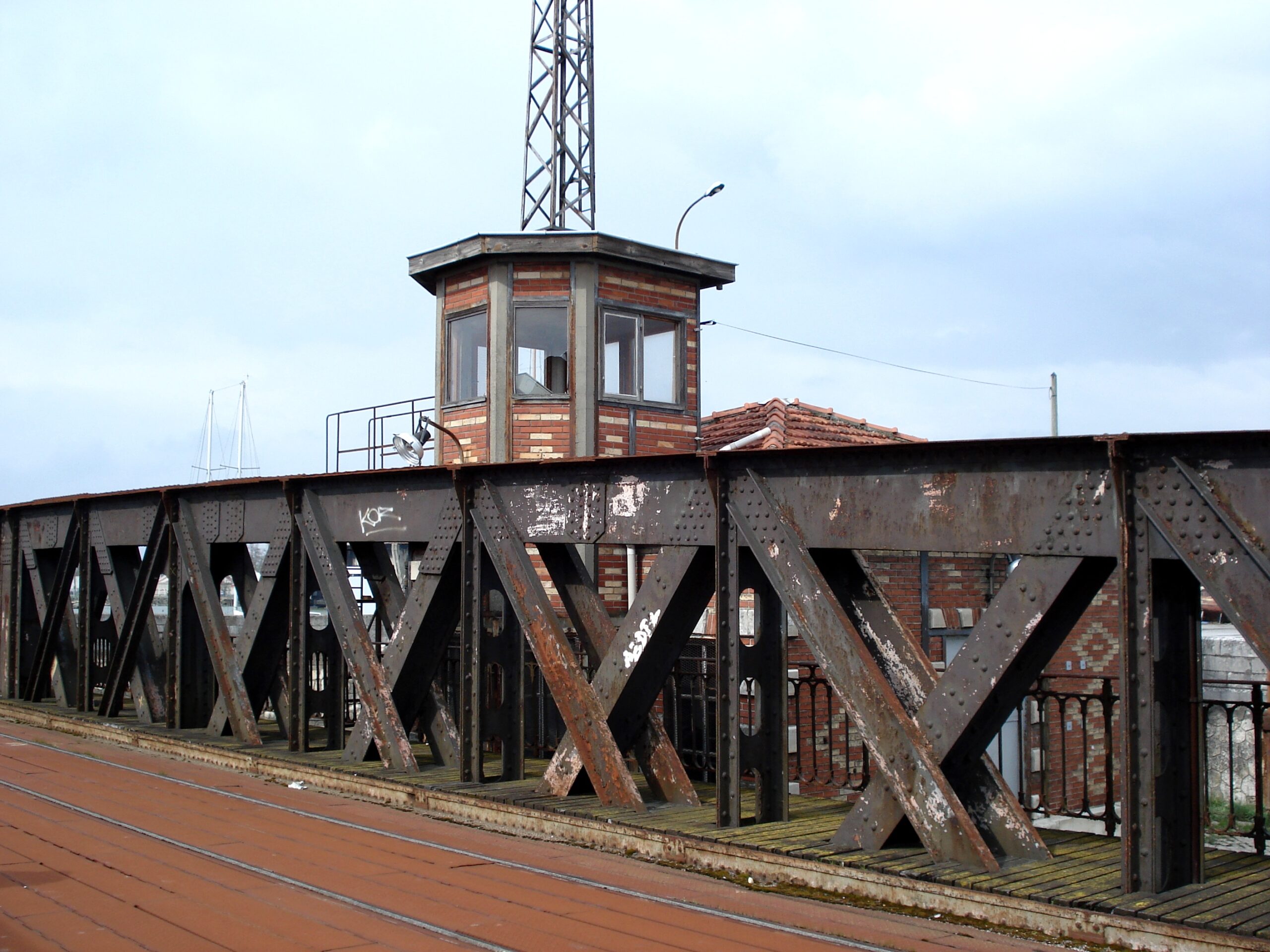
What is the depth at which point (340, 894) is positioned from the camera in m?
6.96

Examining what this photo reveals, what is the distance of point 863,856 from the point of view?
716 cm

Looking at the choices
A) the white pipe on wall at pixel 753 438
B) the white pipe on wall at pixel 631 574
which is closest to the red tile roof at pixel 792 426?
the white pipe on wall at pixel 753 438

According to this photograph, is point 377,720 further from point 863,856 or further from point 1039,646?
point 1039,646

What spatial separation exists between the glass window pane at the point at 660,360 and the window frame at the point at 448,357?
2042 mm

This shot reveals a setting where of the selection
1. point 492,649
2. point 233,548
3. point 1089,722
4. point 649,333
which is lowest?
point 1089,722

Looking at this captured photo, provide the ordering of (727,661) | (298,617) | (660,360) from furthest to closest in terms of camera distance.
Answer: (660,360), (298,617), (727,661)

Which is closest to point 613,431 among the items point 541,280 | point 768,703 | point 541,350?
point 541,350

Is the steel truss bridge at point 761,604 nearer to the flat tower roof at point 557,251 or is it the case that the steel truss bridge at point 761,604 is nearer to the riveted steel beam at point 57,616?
the riveted steel beam at point 57,616

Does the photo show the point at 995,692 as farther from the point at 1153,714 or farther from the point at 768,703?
the point at 768,703

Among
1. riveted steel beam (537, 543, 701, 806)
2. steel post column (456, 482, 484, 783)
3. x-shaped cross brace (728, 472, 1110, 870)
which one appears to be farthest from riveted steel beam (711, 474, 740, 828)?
steel post column (456, 482, 484, 783)

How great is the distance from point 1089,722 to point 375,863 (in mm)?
13538

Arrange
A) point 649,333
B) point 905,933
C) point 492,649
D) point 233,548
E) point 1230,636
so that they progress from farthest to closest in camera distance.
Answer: point 1230,636, point 649,333, point 233,548, point 492,649, point 905,933

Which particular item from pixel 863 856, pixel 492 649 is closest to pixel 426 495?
pixel 492 649

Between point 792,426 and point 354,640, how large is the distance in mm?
9381
